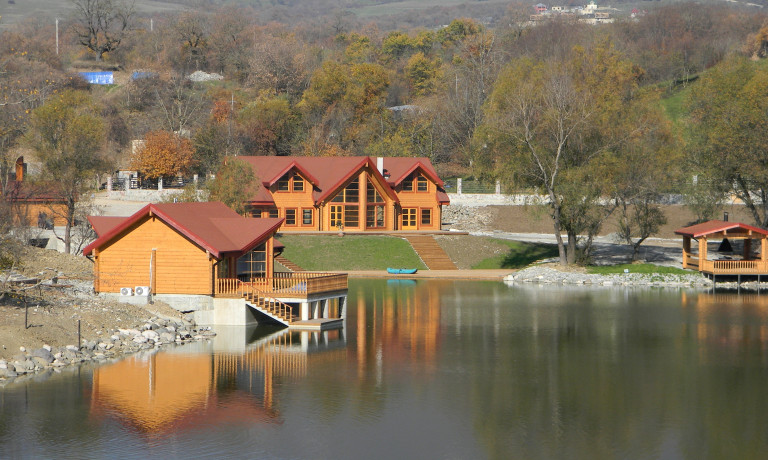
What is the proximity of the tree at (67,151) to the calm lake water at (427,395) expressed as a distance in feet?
87.6

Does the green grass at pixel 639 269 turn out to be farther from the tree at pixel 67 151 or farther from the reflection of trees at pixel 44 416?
the reflection of trees at pixel 44 416

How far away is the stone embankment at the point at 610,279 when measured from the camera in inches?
2367

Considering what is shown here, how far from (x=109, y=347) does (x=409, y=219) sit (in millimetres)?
42998

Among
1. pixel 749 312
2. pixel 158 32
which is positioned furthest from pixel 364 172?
pixel 158 32

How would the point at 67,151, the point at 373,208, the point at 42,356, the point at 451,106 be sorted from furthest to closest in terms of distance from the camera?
1. the point at 451,106
2. the point at 373,208
3. the point at 67,151
4. the point at 42,356

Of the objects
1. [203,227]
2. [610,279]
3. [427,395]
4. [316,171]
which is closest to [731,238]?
[610,279]

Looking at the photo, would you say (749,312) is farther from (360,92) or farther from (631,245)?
(360,92)

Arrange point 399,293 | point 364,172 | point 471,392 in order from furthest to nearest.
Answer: point 364,172 → point 399,293 → point 471,392

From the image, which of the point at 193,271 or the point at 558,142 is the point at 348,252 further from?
the point at 193,271

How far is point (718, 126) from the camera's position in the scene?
65.0m

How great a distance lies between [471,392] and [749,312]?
74.1 feet

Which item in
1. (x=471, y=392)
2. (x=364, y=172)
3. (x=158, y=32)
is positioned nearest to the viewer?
(x=471, y=392)

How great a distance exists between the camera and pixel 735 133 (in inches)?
2506

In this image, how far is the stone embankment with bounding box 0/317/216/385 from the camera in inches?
1293
